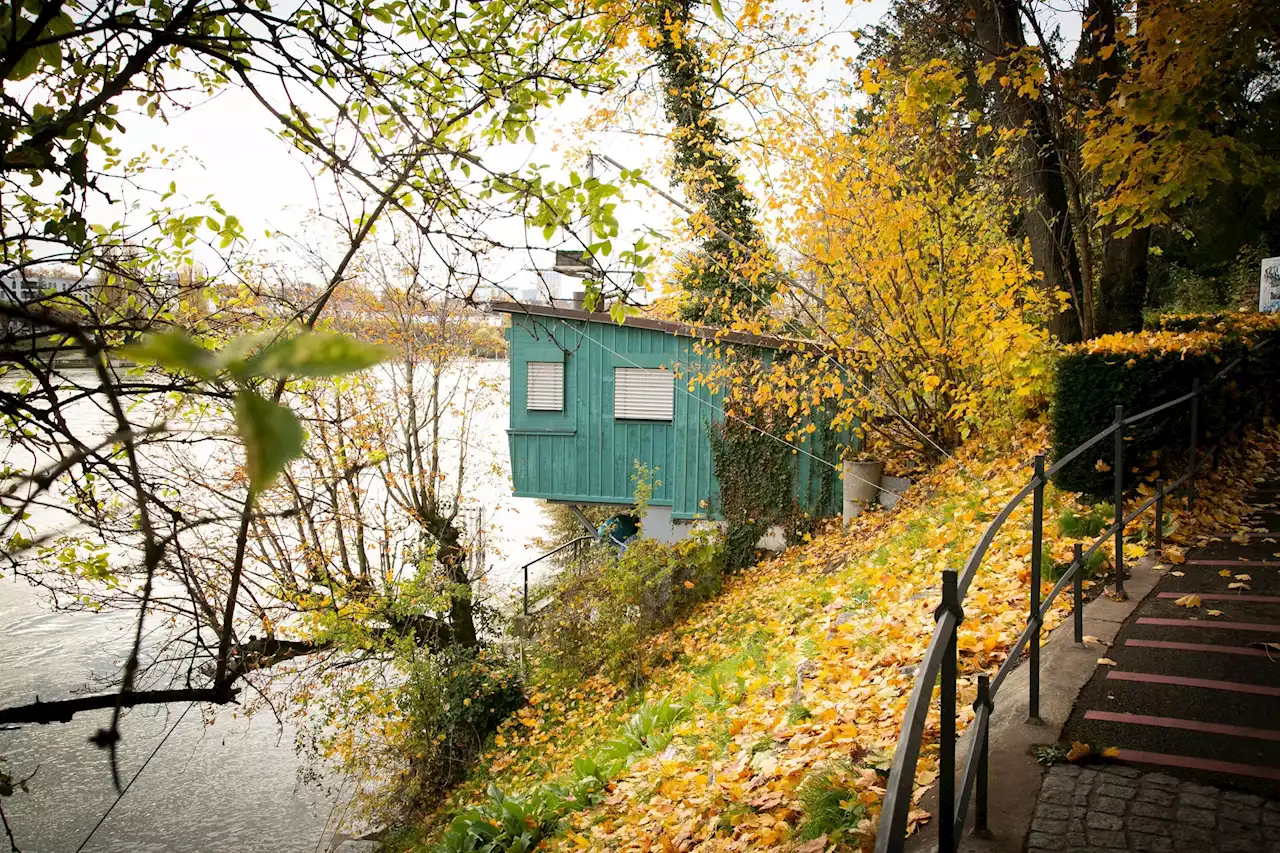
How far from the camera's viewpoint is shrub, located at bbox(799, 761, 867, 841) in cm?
327

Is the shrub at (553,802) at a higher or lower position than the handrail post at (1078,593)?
lower

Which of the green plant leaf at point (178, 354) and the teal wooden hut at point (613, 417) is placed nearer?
the green plant leaf at point (178, 354)

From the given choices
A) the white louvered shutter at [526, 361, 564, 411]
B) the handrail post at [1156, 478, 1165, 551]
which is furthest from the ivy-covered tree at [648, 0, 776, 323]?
the handrail post at [1156, 478, 1165, 551]

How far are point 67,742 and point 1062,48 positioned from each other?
68.8ft

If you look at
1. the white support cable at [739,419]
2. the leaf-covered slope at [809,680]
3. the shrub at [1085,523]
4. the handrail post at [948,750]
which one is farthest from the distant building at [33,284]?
the white support cable at [739,419]

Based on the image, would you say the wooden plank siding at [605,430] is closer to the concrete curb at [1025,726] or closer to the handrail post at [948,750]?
the concrete curb at [1025,726]

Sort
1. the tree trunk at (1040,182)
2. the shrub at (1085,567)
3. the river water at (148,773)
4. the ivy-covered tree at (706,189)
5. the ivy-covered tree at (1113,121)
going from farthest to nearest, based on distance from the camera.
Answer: the ivy-covered tree at (706,189)
the river water at (148,773)
the tree trunk at (1040,182)
the ivy-covered tree at (1113,121)
the shrub at (1085,567)

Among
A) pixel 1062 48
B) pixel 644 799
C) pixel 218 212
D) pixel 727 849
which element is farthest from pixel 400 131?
pixel 1062 48

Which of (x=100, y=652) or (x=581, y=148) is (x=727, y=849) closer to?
(x=581, y=148)

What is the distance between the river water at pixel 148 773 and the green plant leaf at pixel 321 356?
1349 cm

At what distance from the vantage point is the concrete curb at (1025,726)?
9.27 ft

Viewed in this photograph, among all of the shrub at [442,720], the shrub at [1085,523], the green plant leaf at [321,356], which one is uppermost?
the green plant leaf at [321,356]

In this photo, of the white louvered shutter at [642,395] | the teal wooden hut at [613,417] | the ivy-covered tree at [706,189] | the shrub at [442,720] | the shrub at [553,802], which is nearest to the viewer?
the shrub at [553,802]

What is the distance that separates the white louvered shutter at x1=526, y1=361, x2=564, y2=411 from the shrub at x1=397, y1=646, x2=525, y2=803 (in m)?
5.97
